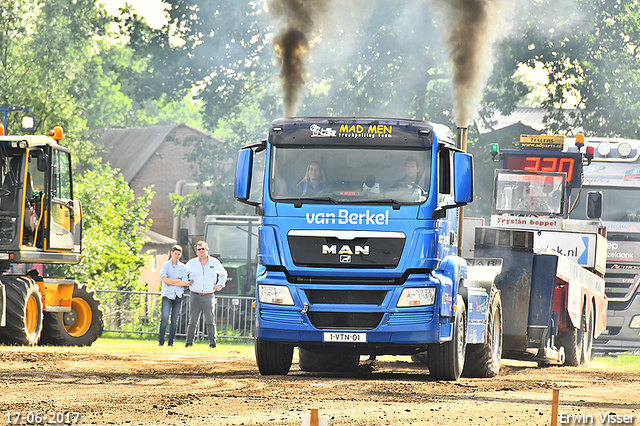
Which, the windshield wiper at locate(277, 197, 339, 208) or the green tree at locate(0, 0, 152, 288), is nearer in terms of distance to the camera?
the windshield wiper at locate(277, 197, 339, 208)

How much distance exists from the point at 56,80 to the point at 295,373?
2897cm

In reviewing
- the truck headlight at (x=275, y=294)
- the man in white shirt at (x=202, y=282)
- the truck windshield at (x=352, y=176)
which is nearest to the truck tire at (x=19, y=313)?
the man in white shirt at (x=202, y=282)

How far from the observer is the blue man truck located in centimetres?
1159

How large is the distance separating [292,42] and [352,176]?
38.3 feet

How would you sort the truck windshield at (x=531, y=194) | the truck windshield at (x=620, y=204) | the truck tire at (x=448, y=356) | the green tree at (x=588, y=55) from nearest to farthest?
the truck tire at (x=448, y=356) → the truck windshield at (x=531, y=194) → the truck windshield at (x=620, y=204) → the green tree at (x=588, y=55)

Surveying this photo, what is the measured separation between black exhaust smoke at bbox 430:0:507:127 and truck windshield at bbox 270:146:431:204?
6017mm

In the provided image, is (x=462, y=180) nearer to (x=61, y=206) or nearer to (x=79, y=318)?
(x=61, y=206)

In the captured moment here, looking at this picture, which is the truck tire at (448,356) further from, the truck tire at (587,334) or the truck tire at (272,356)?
the truck tire at (587,334)

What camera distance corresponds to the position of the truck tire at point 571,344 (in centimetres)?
1734

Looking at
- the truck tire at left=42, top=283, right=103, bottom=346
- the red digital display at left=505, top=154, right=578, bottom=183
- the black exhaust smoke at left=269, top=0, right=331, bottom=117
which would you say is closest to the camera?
the truck tire at left=42, top=283, right=103, bottom=346

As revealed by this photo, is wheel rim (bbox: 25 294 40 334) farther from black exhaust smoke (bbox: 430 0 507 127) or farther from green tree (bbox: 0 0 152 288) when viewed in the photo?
green tree (bbox: 0 0 152 288)

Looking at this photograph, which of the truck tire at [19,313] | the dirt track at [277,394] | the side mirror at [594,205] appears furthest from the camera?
the side mirror at [594,205]

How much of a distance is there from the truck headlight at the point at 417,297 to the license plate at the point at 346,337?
53 centimetres

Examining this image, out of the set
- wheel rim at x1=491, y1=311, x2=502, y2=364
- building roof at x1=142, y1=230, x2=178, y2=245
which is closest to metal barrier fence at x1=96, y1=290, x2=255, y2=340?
wheel rim at x1=491, y1=311, x2=502, y2=364
